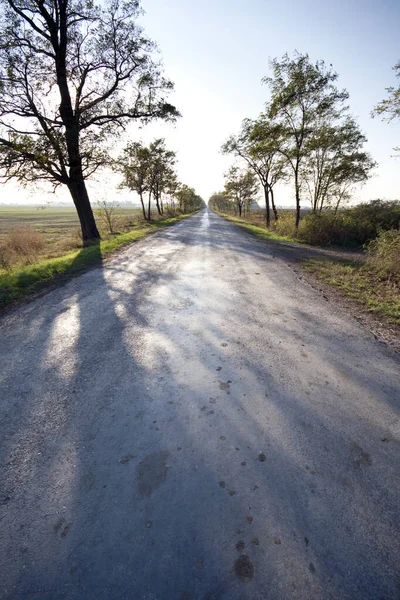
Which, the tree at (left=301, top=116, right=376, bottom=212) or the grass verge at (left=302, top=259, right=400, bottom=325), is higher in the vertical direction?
the tree at (left=301, top=116, right=376, bottom=212)

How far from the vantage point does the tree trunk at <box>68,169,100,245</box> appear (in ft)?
42.4

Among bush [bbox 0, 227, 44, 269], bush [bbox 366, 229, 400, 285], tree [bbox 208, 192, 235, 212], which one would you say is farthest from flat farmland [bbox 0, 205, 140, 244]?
tree [bbox 208, 192, 235, 212]

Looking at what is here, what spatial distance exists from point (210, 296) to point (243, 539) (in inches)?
177

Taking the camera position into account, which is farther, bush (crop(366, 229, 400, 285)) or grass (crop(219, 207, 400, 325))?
bush (crop(366, 229, 400, 285))

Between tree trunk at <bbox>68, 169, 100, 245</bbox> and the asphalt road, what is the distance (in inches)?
427

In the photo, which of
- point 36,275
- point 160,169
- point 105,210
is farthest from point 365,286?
point 160,169

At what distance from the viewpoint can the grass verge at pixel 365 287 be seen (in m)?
A: 5.25

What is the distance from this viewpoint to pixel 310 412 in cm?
267

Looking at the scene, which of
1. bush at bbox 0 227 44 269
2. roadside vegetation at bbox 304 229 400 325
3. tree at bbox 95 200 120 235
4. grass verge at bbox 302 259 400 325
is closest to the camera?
grass verge at bbox 302 259 400 325

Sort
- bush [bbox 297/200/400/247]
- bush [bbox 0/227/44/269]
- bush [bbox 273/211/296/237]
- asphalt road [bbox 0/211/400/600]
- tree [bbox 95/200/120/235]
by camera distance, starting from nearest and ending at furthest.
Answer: asphalt road [bbox 0/211/400/600], bush [bbox 0/227/44/269], bush [bbox 297/200/400/247], bush [bbox 273/211/296/237], tree [bbox 95/200/120/235]

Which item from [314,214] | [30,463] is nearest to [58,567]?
[30,463]

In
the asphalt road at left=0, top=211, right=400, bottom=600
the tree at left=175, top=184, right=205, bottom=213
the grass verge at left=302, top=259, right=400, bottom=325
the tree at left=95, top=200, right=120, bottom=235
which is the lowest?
the asphalt road at left=0, top=211, right=400, bottom=600

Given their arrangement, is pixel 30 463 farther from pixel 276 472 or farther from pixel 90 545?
pixel 276 472

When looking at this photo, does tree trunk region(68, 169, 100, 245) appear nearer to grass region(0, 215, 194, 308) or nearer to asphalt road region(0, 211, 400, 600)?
grass region(0, 215, 194, 308)
